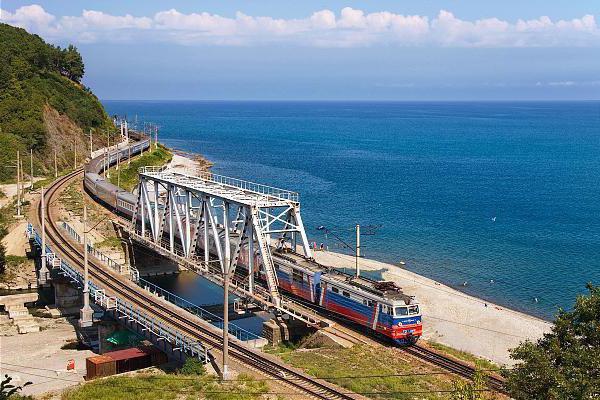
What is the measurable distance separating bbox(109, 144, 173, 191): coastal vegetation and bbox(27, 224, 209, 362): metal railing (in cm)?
5579

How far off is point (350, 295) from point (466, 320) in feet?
57.9

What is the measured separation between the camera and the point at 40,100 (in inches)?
5054

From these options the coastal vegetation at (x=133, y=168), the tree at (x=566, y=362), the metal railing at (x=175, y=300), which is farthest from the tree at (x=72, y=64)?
the tree at (x=566, y=362)

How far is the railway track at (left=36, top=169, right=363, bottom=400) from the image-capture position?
117 ft

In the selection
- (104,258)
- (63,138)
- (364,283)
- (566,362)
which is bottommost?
(104,258)

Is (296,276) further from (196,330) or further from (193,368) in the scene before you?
(193,368)

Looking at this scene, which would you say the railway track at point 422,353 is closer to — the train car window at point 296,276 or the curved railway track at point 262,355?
the curved railway track at point 262,355

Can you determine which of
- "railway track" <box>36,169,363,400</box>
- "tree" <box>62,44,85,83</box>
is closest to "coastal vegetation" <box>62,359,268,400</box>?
"railway track" <box>36,169,363,400</box>

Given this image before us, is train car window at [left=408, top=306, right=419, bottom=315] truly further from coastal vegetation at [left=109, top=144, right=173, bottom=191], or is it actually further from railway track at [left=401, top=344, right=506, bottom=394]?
coastal vegetation at [left=109, top=144, right=173, bottom=191]

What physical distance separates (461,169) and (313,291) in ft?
412

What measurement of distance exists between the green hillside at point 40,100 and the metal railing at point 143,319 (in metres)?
55.4

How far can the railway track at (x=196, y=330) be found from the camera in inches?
1400

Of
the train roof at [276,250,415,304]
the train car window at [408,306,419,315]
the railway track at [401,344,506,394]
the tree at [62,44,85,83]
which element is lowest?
the railway track at [401,344,506,394]

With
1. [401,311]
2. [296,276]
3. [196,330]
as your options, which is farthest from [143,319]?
[401,311]
